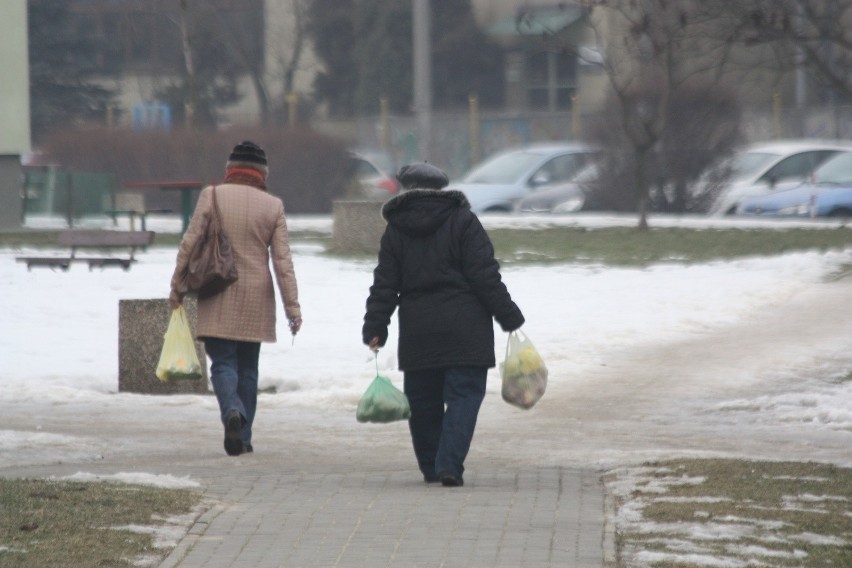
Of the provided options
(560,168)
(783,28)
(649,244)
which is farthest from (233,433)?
(560,168)

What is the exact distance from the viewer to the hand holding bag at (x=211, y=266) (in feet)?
27.9

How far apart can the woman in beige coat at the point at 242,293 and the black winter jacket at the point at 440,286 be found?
939mm

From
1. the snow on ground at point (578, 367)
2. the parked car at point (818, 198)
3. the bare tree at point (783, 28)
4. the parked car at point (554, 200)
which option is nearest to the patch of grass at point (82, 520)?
the snow on ground at point (578, 367)

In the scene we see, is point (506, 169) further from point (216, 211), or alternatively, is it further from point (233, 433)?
point (233, 433)

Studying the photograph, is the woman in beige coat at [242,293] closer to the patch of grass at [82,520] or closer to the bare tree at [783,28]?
the patch of grass at [82,520]

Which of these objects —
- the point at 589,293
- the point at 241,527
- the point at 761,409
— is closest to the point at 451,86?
the point at 589,293

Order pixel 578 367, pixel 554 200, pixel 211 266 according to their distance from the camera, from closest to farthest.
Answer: pixel 211 266
pixel 578 367
pixel 554 200

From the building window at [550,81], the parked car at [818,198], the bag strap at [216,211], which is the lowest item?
the parked car at [818,198]

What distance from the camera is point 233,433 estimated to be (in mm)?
8508

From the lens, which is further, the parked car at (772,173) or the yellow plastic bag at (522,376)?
the parked car at (772,173)

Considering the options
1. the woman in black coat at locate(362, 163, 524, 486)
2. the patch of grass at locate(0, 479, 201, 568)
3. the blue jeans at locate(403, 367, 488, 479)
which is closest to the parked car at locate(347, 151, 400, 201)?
the blue jeans at locate(403, 367, 488, 479)

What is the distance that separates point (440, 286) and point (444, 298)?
0.06m

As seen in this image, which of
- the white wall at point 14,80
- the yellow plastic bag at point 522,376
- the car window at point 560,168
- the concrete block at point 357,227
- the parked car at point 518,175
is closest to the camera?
the yellow plastic bag at point 522,376

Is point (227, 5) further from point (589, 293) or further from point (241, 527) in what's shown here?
point (241, 527)
